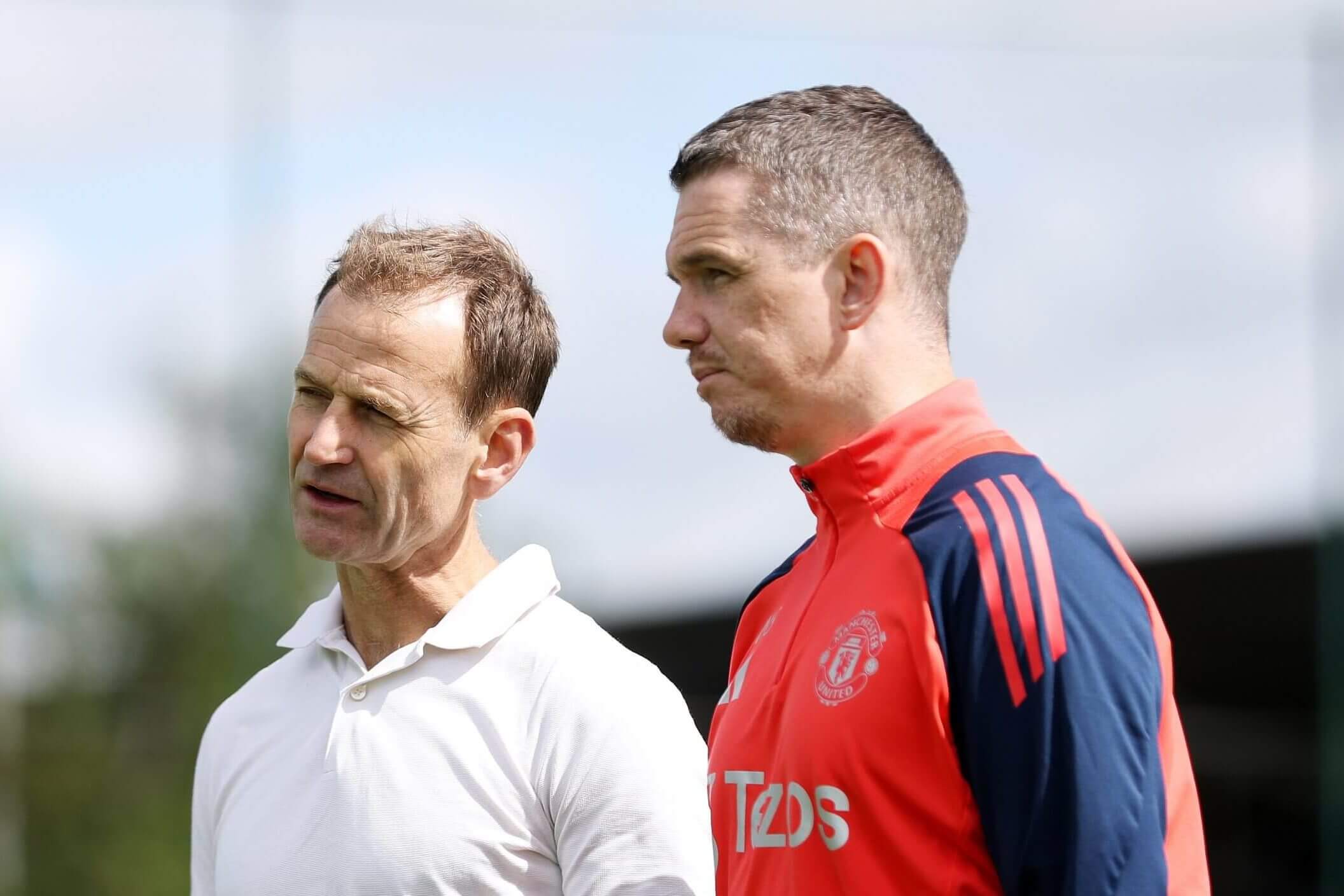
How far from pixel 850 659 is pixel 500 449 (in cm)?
83

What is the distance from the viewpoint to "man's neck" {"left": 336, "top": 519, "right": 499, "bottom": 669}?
2646mm

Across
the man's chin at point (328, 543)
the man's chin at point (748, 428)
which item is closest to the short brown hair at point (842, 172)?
the man's chin at point (748, 428)

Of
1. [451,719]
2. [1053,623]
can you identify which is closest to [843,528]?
[1053,623]

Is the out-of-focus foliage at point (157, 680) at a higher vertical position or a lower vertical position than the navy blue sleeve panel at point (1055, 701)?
lower

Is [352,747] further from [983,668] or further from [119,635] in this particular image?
[119,635]

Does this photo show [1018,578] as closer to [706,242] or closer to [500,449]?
[706,242]

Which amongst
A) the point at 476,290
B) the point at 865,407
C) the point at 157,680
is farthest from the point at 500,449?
the point at 157,680

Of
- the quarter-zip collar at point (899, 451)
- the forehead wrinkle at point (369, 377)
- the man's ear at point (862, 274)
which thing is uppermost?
the man's ear at point (862, 274)

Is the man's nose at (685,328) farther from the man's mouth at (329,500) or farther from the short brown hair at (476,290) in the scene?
the man's mouth at (329,500)

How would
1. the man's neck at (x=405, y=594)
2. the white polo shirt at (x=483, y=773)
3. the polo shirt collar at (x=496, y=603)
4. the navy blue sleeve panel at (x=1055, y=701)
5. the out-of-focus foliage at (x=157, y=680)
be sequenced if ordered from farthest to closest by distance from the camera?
the out-of-focus foliage at (x=157, y=680), the man's neck at (x=405, y=594), the polo shirt collar at (x=496, y=603), the white polo shirt at (x=483, y=773), the navy blue sleeve panel at (x=1055, y=701)

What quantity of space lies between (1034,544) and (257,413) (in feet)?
58.8

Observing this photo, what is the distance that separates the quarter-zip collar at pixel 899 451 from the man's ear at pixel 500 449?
59cm

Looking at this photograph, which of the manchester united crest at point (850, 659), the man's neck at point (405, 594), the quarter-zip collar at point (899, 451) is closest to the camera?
the manchester united crest at point (850, 659)

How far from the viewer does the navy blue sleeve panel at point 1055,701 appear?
1.86 metres
